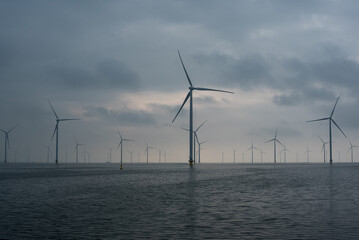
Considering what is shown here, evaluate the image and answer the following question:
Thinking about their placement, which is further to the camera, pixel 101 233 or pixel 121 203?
pixel 121 203

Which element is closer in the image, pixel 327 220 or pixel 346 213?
pixel 327 220

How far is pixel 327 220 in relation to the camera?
920 inches

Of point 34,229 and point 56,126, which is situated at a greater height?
point 56,126

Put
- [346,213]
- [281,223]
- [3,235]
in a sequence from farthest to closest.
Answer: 1. [346,213]
2. [281,223]
3. [3,235]

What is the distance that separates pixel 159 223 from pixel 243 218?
4.86 m

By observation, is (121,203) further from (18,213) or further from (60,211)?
(18,213)

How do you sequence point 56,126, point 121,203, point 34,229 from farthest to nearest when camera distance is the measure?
1. point 56,126
2. point 121,203
3. point 34,229

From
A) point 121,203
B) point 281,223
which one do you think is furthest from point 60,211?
point 281,223

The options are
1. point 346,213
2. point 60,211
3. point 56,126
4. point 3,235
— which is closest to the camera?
point 3,235

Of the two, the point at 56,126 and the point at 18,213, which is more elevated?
the point at 56,126

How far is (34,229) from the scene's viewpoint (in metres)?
21.0

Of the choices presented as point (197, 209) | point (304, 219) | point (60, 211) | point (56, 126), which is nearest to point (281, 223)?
point (304, 219)

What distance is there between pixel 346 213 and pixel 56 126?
18372cm

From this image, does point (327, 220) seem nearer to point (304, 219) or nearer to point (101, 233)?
point (304, 219)
